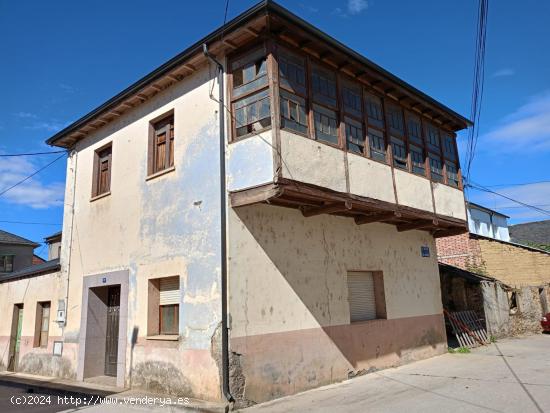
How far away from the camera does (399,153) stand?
1159 cm

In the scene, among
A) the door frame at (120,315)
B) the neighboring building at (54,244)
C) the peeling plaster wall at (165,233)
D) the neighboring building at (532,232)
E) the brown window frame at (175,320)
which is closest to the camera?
the peeling plaster wall at (165,233)

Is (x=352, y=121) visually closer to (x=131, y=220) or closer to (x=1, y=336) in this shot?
(x=131, y=220)

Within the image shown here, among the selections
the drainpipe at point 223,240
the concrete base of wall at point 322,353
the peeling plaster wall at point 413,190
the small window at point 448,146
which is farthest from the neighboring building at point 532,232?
the drainpipe at point 223,240

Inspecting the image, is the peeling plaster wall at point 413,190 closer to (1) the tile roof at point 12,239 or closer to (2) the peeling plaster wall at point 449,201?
(2) the peeling plaster wall at point 449,201

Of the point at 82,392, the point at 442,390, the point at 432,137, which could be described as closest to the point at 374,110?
the point at 432,137

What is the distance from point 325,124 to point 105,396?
7377 millimetres

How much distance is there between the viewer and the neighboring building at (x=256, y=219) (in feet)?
27.2

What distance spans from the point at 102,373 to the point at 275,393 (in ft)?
18.5

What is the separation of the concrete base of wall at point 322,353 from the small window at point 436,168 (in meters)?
4.17

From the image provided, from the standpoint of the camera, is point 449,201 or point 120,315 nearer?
point 120,315

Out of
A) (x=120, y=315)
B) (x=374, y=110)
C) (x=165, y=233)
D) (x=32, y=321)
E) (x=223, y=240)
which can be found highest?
(x=374, y=110)

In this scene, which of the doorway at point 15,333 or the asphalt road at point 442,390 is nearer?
the asphalt road at point 442,390

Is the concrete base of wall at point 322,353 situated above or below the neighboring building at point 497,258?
below

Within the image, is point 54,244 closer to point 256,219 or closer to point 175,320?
point 175,320
